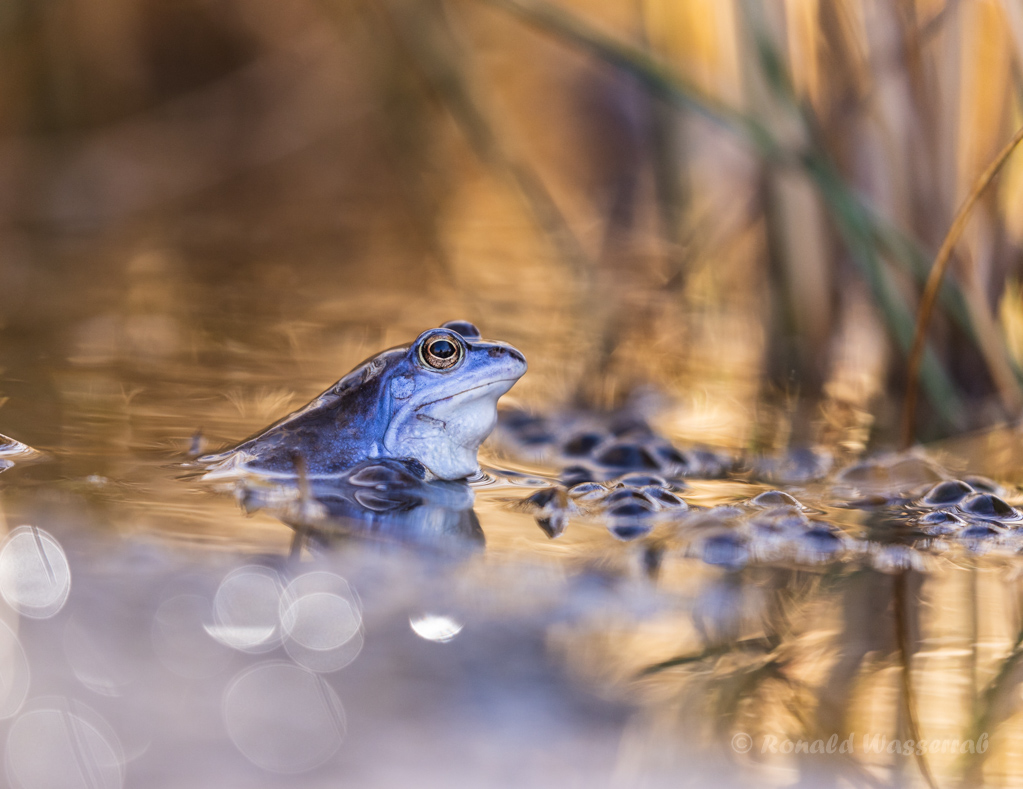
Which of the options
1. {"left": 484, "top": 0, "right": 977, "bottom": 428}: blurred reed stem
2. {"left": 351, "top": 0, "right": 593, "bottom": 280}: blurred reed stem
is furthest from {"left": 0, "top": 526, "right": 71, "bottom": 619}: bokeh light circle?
{"left": 351, "top": 0, "right": 593, "bottom": 280}: blurred reed stem

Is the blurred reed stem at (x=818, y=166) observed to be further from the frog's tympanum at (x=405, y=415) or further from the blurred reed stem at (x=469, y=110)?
the frog's tympanum at (x=405, y=415)

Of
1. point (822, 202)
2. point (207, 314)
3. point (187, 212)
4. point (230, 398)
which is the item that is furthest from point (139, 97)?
point (822, 202)

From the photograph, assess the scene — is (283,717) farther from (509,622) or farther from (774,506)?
(774,506)

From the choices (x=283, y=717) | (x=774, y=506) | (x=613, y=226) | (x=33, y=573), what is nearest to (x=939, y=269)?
(x=774, y=506)

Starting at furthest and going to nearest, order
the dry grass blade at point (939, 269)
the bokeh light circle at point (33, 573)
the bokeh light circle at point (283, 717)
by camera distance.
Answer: the dry grass blade at point (939, 269)
the bokeh light circle at point (33, 573)
the bokeh light circle at point (283, 717)

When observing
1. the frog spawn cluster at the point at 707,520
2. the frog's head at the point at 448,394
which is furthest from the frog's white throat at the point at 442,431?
the frog spawn cluster at the point at 707,520

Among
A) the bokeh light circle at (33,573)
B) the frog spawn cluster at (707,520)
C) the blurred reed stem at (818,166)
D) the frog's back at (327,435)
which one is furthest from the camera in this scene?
the blurred reed stem at (818,166)

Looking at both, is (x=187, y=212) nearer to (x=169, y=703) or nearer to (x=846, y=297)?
(x=846, y=297)
